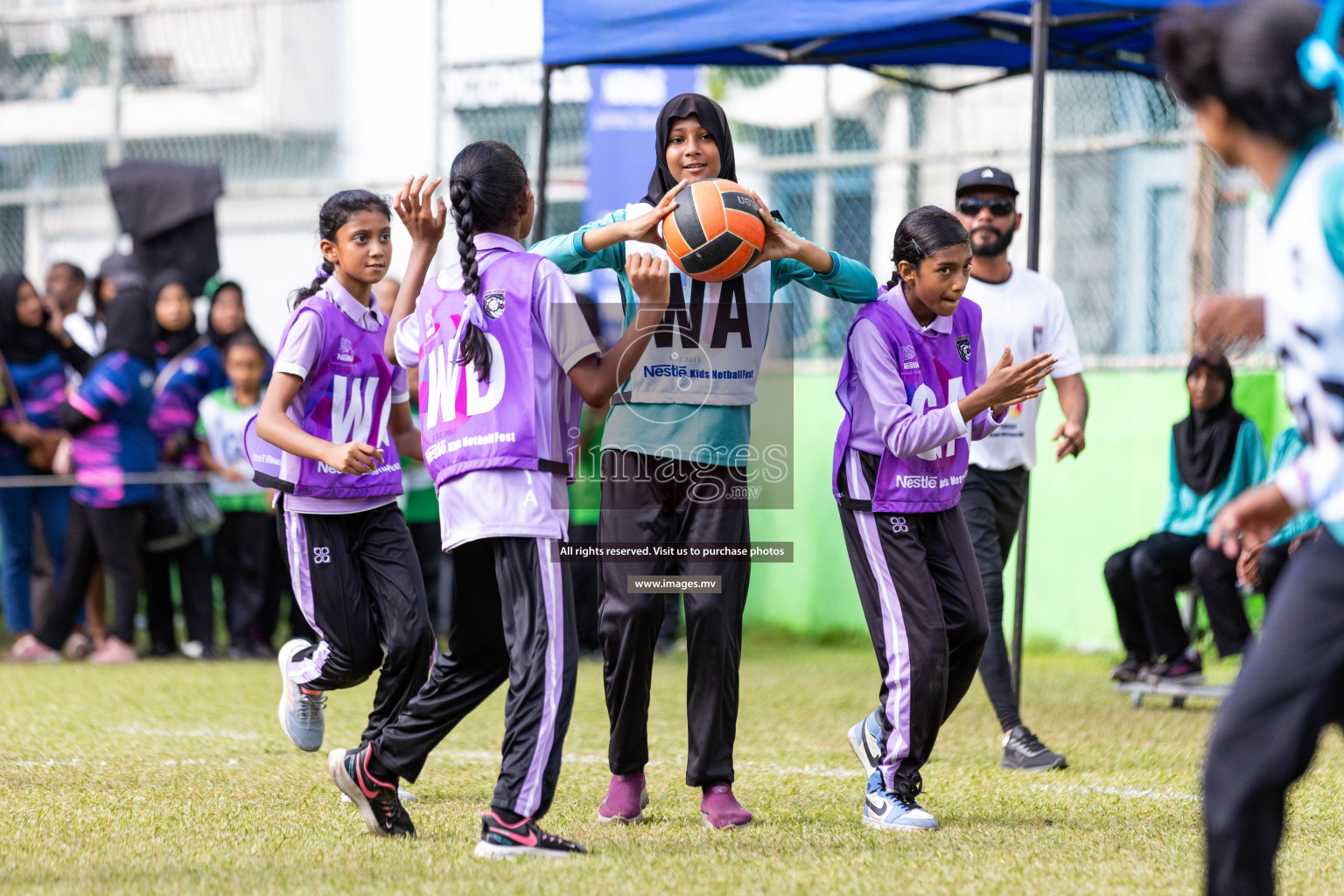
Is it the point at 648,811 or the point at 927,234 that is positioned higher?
the point at 927,234

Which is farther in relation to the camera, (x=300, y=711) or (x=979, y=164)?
(x=979, y=164)

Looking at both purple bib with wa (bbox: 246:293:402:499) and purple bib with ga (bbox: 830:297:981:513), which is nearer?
purple bib with ga (bbox: 830:297:981:513)

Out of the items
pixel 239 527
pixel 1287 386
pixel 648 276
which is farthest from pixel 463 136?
pixel 1287 386

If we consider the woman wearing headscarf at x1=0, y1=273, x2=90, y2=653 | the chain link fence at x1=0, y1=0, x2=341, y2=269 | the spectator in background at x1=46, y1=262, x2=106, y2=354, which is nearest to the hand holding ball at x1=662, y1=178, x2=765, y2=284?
the woman wearing headscarf at x1=0, y1=273, x2=90, y2=653

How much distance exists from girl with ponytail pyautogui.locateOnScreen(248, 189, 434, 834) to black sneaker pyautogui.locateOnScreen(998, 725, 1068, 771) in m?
2.41

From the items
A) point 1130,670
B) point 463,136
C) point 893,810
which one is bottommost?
point 1130,670

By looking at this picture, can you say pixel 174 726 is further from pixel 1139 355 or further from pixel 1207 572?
pixel 1139 355

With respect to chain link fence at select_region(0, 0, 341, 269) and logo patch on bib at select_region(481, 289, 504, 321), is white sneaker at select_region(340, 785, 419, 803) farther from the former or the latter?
A: chain link fence at select_region(0, 0, 341, 269)

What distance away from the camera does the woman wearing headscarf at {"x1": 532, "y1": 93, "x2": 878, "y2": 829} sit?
15.1ft

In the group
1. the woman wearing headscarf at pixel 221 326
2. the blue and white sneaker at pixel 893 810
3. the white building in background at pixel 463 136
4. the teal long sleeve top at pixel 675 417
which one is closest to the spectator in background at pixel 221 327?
the woman wearing headscarf at pixel 221 326

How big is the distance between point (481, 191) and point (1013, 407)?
2.84m

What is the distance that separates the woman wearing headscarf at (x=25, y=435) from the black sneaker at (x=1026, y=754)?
262 inches

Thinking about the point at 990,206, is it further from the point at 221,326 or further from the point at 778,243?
the point at 221,326

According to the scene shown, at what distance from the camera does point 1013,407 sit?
6.19m
